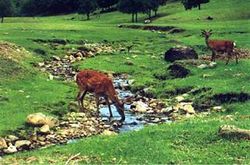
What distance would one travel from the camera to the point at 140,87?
127 feet

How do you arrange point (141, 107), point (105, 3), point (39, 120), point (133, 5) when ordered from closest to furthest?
point (39, 120)
point (141, 107)
point (133, 5)
point (105, 3)

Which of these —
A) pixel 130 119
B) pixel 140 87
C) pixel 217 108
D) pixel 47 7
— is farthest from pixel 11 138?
pixel 47 7

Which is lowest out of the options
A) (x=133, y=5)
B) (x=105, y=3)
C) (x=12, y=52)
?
(x=105, y=3)

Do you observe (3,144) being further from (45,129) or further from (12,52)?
(12,52)

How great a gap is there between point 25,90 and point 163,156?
52.4 feet

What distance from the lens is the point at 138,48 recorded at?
58.8 meters

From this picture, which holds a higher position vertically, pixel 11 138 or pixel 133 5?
pixel 133 5

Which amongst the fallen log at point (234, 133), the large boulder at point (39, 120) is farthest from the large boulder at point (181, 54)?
the fallen log at point (234, 133)

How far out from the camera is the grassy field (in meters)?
19.9

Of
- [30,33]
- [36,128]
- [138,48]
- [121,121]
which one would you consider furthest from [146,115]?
[30,33]

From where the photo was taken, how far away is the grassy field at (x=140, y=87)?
19938 millimetres

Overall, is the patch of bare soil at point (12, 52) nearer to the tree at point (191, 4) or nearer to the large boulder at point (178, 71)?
the large boulder at point (178, 71)

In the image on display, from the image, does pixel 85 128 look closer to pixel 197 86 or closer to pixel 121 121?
pixel 121 121

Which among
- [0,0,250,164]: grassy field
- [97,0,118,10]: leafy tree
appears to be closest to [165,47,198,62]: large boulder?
[0,0,250,164]: grassy field
